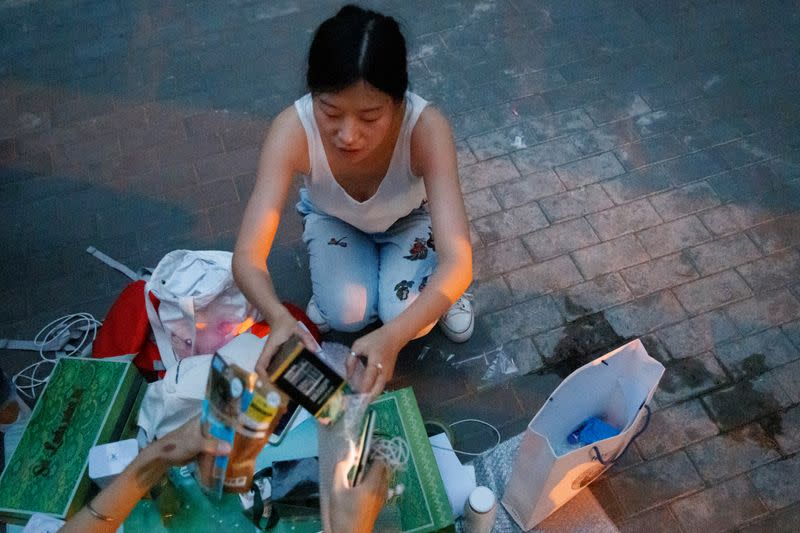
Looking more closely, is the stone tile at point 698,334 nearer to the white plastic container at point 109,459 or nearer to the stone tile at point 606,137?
the stone tile at point 606,137

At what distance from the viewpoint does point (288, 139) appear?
2289 millimetres

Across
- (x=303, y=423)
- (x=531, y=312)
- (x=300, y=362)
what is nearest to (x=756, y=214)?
(x=531, y=312)

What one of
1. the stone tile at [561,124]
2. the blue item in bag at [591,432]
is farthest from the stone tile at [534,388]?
the stone tile at [561,124]

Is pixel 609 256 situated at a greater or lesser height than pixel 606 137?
lesser

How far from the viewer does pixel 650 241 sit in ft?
10.4

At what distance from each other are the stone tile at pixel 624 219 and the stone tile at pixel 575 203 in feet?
0.16

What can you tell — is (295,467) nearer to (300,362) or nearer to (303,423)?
(303,423)

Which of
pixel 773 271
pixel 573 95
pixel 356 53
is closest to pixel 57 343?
pixel 356 53

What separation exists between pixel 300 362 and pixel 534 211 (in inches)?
82.5

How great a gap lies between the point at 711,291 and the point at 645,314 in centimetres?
35

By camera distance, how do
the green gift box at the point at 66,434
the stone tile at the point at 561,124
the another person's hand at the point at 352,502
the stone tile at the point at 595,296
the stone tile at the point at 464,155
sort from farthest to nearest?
the stone tile at the point at 561,124 < the stone tile at the point at 464,155 < the stone tile at the point at 595,296 < the green gift box at the point at 66,434 < the another person's hand at the point at 352,502

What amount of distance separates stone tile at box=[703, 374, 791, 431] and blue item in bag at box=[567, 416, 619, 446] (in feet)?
1.87

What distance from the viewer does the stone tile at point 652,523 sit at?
93.0 inches

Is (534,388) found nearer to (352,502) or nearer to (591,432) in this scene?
(591,432)
